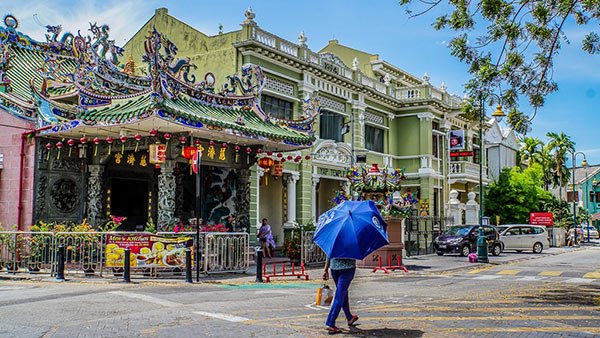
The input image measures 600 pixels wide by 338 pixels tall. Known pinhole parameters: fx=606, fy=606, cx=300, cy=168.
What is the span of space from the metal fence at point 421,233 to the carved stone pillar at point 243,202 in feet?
30.5

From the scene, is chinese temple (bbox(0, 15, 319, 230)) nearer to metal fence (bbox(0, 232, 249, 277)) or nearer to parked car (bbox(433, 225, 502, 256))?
metal fence (bbox(0, 232, 249, 277))

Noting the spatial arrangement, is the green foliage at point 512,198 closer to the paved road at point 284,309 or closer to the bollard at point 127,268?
the paved road at point 284,309

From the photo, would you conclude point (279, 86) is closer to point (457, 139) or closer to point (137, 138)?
point (137, 138)

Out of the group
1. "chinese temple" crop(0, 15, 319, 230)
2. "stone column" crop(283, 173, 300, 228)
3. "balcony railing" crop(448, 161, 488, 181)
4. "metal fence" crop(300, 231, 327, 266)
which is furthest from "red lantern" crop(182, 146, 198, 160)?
"balcony railing" crop(448, 161, 488, 181)

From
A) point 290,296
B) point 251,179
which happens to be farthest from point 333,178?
point 290,296

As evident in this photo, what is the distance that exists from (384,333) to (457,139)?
98.7ft

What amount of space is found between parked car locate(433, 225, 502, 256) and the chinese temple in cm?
1064

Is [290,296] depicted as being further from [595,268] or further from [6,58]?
[595,268]

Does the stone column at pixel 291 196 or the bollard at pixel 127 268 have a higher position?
the stone column at pixel 291 196

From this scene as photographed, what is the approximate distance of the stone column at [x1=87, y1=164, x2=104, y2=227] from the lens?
19703 millimetres

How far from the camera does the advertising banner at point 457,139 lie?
3678 cm

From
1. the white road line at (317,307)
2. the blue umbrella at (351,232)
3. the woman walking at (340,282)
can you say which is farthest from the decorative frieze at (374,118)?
the woman walking at (340,282)

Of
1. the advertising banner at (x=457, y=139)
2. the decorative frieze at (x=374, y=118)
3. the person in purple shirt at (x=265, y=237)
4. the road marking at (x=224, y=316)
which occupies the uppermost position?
the decorative frieze at (x=374, y=118)

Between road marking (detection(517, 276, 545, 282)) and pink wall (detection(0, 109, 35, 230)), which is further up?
pink wall (detection(0, 109, 35, 230))
